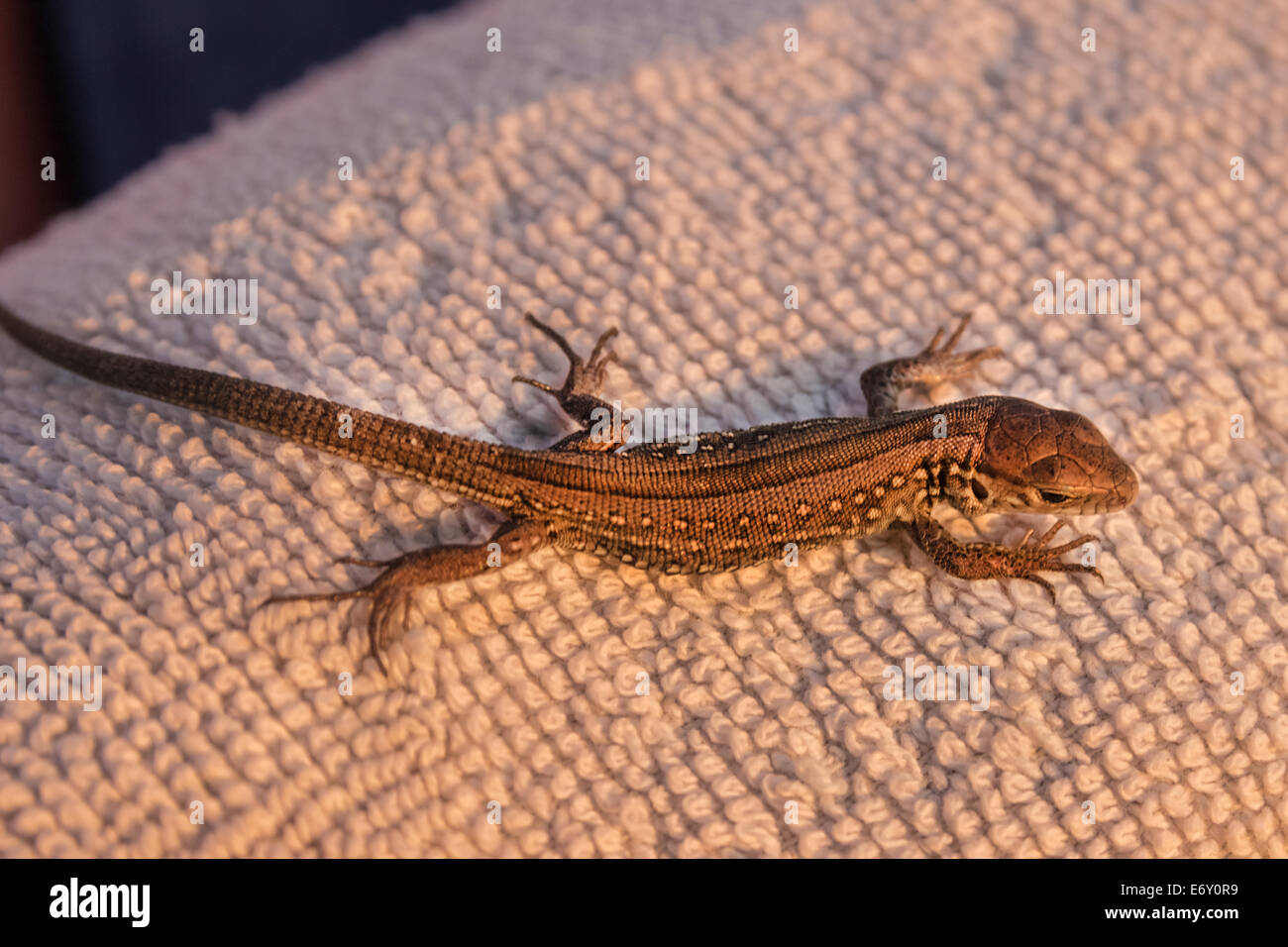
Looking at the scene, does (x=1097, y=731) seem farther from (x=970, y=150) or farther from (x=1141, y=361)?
(x=970, y=150)

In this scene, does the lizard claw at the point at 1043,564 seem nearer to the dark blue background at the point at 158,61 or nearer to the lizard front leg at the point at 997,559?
the lizard front leg at the point at 997,559

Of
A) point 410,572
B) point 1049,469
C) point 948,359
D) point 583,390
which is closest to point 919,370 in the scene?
point 948,359

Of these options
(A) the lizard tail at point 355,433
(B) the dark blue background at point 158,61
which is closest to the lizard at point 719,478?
(A) the lizard tail at point 355,433

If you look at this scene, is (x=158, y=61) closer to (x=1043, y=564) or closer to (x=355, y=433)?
(x=355, y=433)

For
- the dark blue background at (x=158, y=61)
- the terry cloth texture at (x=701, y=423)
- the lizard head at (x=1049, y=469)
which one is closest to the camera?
the terry cloth texture at (x=701, y=423)

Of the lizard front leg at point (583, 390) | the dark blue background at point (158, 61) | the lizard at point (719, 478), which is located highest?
the dark blue background at point (158, 61)

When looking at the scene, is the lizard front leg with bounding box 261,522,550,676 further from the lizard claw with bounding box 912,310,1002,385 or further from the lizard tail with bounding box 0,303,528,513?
the lizard claw with bounding box 912,310,1002,385

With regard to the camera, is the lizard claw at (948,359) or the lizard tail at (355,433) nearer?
the lizard tail at (355,433)

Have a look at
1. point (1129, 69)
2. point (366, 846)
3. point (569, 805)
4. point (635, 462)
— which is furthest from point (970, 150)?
point (366, 846)

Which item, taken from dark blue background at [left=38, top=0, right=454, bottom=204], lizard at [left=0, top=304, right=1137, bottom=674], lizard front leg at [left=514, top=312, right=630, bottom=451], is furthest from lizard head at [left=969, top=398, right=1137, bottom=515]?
dark blue background at [left=38, top=0, right=454, bottom=204]
